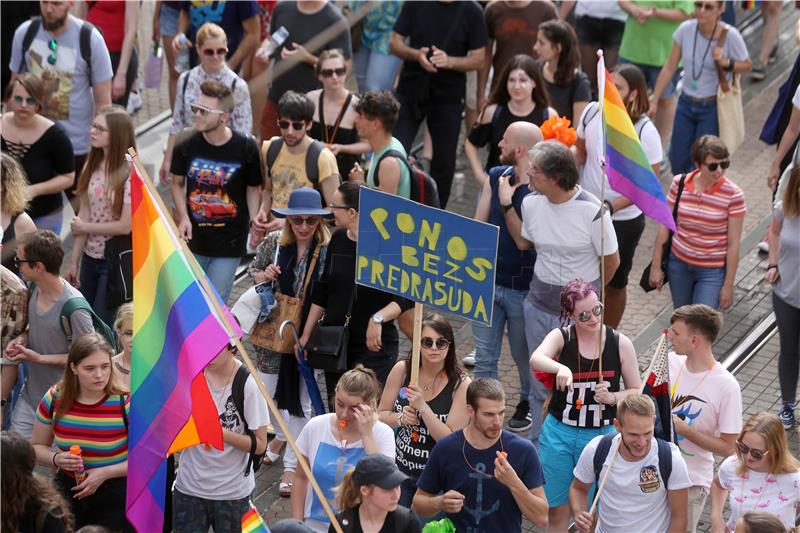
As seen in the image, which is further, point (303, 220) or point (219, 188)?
point (219, 188)

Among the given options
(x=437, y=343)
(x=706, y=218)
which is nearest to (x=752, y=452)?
(x=437, y=343)

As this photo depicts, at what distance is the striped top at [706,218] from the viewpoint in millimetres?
9625

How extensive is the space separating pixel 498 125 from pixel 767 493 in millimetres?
3949

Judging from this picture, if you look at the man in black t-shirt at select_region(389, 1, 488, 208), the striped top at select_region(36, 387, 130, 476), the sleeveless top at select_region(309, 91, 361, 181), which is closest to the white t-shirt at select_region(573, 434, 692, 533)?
the striped top at select_region(36, 387, 130, 476)

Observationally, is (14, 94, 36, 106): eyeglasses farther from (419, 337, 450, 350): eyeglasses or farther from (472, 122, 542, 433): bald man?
(419, 337, 450, 350): eyeglasses

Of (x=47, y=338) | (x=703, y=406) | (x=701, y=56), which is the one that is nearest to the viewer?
(x=703, y=406)

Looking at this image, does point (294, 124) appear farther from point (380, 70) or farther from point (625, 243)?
point (380, 70)

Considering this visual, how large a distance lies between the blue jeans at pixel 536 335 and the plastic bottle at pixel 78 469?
9.54ft

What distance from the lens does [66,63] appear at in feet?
37.0

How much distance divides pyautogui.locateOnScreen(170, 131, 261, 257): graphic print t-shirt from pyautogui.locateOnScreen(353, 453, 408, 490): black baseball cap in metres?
3.83

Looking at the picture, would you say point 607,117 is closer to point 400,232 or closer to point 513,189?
point 513,189

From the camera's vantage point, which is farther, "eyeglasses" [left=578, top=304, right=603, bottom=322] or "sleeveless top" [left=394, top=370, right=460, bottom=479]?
"eyeglasses" [left=578, top=304, right=603, bottom=322]

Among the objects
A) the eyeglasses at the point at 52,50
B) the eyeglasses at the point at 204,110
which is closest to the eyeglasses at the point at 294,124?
the eyeglasses at the point at 204,110

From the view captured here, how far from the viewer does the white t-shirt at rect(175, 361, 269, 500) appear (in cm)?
738
